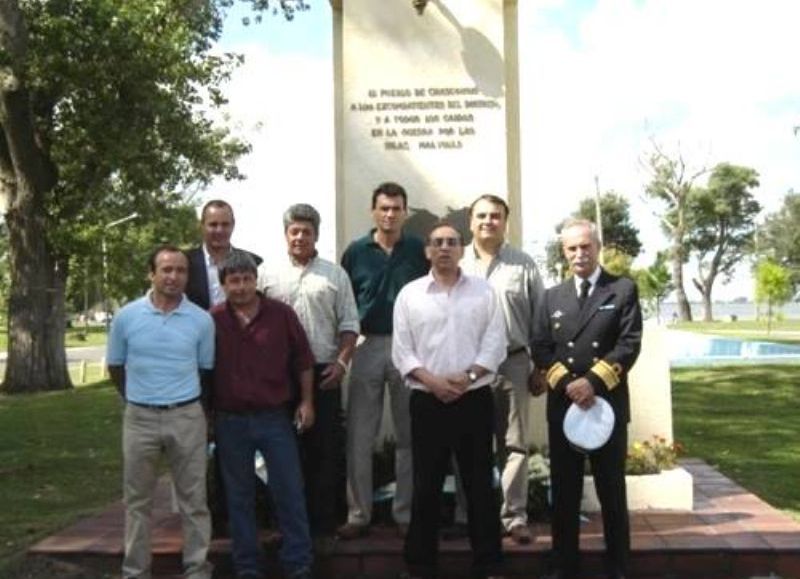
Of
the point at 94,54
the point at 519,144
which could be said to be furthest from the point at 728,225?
the point at 519,144

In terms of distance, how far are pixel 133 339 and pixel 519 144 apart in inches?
139

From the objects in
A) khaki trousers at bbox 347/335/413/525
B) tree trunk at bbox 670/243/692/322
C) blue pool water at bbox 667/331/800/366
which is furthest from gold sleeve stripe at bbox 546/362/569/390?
tree trunk at bbox 670/243/692/322

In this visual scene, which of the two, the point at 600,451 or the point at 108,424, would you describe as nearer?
the point at 600,451

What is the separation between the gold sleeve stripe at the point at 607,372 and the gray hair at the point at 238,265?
69.2 inches

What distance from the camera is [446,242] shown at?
521 cm

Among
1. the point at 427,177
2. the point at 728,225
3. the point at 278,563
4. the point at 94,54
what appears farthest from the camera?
the point at 728,225

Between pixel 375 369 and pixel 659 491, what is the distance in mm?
2057

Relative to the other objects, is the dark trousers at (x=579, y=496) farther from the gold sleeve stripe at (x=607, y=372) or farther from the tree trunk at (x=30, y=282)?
the tree trunk at (x=30, y=282)

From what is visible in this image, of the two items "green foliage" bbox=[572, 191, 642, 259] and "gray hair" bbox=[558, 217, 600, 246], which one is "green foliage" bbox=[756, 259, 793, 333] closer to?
"green foliage" bbox=[572, 191, 642, 259]

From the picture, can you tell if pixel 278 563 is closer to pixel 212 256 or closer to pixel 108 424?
pixel 212 256

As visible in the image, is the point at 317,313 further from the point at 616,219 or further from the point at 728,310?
the point at 728,310

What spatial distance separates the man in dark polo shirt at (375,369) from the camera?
579 centimetres

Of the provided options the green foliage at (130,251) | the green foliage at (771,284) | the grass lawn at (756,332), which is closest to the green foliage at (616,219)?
the grass lawn at (756,332)

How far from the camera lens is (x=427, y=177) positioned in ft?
23.9
